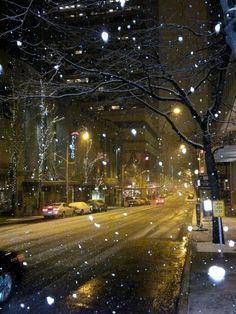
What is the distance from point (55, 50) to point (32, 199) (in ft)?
124

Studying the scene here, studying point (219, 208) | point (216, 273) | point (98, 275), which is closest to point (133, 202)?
point (219, 208)

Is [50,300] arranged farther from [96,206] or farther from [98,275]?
[96,206]

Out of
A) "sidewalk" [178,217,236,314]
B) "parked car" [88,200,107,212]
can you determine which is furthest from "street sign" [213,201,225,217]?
"parked car" [88,200,107,212]

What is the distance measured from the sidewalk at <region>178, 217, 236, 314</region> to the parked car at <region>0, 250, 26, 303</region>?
335 centimetres

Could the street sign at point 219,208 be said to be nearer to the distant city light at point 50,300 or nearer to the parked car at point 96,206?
the distant city light at point 50,300

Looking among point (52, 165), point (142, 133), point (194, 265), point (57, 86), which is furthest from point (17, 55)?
point (142, 133)

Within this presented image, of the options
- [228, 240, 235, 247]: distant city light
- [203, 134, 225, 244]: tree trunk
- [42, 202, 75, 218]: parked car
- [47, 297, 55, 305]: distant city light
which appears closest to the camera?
[47, 297, 55, 305]: distant city light

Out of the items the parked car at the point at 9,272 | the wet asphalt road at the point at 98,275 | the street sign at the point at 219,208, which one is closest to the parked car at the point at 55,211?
the wet asphalt road at the point at 98,275

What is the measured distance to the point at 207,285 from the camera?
9.74 m

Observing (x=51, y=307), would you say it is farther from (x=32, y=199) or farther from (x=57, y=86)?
(x=32, y=199)

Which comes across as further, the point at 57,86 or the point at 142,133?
the point at 142,133

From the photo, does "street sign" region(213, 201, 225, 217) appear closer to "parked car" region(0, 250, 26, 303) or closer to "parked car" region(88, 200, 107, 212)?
"parked car" region(0, 250, 26, 303)

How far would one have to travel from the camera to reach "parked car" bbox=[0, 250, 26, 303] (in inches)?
343

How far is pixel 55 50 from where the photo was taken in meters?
12.0
